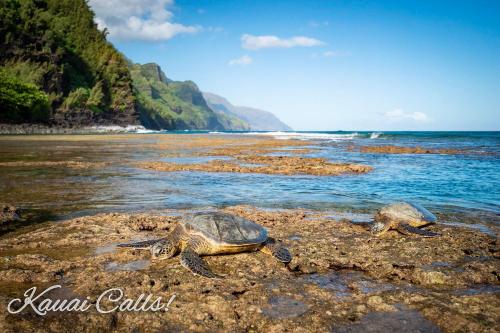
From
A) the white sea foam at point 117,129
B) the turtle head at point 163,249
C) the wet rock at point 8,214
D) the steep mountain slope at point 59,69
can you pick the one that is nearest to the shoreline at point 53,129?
the white sea foam at point 117,129

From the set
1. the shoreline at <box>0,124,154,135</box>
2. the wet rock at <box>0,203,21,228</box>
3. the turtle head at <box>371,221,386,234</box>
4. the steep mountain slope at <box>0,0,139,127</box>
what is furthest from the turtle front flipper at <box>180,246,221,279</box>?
the steep mountain slope at <box>0,0,139,127</box>

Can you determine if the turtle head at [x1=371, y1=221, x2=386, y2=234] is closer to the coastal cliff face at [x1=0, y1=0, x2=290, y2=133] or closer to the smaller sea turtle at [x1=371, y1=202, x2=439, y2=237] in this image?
the smaller sea turtle at [x1=371, y1=202, x2=439, y2=237]

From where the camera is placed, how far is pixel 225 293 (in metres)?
4.37

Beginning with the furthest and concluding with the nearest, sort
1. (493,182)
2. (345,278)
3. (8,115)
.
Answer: (8,115)
(493,182)
(345,278)

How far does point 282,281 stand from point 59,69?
4210 inches

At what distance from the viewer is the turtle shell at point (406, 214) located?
24.8ft

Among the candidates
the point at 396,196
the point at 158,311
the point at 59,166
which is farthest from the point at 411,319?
the point at 59,166

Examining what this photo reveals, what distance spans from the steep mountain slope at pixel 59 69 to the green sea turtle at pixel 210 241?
3026 inches

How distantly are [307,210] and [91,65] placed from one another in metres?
123

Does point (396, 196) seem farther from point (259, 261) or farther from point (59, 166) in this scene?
point (59, 166)

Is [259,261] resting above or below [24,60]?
below

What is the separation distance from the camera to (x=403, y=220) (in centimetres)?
752

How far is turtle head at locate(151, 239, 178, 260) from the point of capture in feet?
18.0

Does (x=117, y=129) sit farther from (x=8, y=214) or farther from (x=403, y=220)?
(x=403, y=220)
